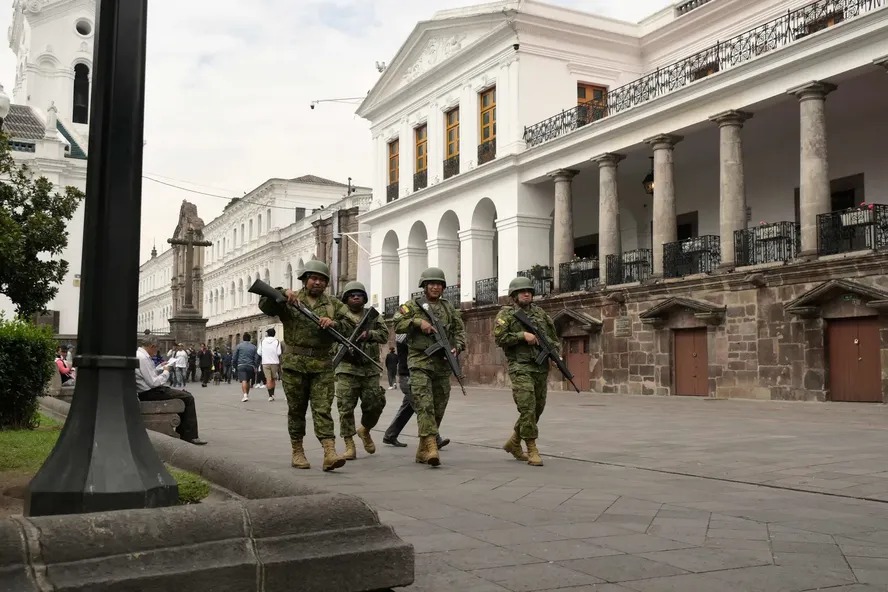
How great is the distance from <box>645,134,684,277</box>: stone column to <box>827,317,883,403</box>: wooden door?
222 inches

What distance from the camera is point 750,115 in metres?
22.0

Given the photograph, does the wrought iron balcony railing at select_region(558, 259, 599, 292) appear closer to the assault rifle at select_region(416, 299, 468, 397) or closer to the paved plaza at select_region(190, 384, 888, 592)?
the paved plaza at select_region(190, 384, 888, 592)

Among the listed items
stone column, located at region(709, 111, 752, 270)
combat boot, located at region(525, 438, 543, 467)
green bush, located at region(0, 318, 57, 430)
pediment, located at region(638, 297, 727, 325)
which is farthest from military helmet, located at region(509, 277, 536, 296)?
stone column, located at region(709, 111, 752, 270)

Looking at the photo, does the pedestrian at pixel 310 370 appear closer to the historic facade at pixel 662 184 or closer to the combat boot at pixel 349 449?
the combat boot at pixel 349 449

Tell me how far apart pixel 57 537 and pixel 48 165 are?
55.6m

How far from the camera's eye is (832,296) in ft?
60.4

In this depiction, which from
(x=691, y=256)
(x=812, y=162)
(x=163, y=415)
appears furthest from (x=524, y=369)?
(x=691, y=256)

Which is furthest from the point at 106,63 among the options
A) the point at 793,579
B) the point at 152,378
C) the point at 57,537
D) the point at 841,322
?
the point at 841,322

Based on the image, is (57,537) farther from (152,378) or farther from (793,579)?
(152,378)

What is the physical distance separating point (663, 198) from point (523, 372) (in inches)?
631

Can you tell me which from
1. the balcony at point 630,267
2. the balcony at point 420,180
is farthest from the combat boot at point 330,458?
the balcony at point 420,180

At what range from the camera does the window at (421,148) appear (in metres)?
35.8

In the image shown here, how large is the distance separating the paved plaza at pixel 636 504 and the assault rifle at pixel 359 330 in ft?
3.57

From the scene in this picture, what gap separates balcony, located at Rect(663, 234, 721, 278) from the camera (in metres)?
22.8
